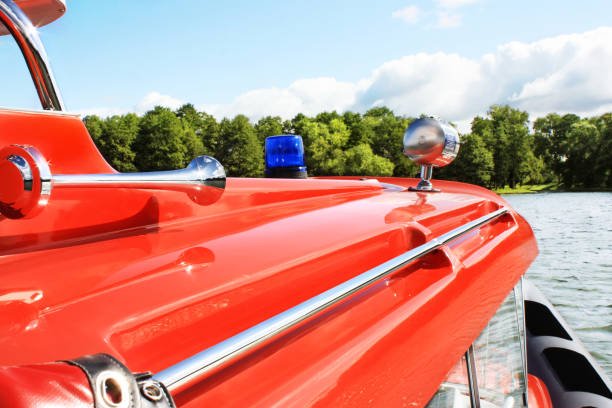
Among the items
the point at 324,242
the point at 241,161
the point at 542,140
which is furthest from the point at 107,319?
the point at 542,140

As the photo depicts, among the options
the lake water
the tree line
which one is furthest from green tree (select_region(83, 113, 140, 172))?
the lake water

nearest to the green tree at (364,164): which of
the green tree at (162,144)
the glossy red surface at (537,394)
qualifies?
the green tree at (162,144)

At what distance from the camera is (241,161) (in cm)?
3447

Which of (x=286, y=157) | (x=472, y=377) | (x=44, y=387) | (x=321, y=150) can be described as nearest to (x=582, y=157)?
(x=321, y=150)

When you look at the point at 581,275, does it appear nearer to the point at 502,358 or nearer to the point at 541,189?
the point at 502,358

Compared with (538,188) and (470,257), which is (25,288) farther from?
(538,188)

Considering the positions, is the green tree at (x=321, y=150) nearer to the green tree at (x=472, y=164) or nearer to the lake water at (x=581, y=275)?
the green tree at (x=472, y=164)

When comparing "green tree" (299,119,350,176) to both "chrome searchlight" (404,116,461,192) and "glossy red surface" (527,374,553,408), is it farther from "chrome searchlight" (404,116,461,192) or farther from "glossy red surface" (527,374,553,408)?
"chrome searchlight" (404,116,461,192)

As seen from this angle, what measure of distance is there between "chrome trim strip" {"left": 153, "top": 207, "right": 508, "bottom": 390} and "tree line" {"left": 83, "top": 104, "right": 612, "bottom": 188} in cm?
3195

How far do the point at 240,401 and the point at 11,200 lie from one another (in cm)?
41

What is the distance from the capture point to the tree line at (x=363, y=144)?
110ft

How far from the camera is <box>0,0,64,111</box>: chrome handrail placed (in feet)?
3.16

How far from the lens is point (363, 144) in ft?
140

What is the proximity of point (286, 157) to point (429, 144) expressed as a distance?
0.66 m
